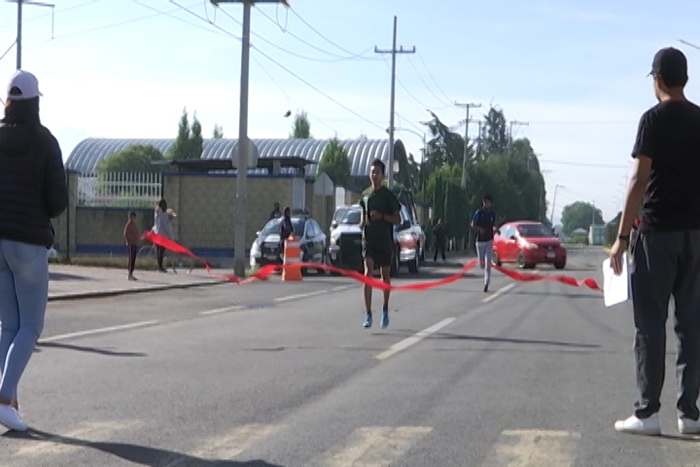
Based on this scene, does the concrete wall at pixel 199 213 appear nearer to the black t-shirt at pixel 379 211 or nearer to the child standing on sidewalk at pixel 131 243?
the child standing on sidewalk at pixel 131 243

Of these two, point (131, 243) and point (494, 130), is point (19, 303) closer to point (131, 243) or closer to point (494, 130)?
point (131, 243)

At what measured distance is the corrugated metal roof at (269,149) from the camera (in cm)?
9931

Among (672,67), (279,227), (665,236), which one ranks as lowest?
(279,227)

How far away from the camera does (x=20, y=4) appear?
4478 centimetres

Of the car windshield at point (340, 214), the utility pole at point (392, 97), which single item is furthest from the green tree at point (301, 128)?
the car windshield at point (340, 214)

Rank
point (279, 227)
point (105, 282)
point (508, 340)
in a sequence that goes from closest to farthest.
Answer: point (508, 340) → point (105, 282) → point (279, 227)

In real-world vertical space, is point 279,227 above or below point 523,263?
above

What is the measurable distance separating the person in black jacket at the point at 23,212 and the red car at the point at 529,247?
99.3 feet

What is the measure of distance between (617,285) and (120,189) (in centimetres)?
3863

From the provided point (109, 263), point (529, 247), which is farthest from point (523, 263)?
point (109, 263)

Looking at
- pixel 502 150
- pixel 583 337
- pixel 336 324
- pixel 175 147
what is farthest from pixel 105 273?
pixel 502 150

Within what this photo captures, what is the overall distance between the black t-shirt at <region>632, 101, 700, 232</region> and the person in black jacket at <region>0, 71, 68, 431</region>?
3.34 meters

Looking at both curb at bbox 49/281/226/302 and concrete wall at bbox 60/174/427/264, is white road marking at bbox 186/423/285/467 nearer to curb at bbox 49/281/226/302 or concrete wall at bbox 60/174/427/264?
curb at bbox 49/281/226/302

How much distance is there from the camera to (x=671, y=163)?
6.93 m
